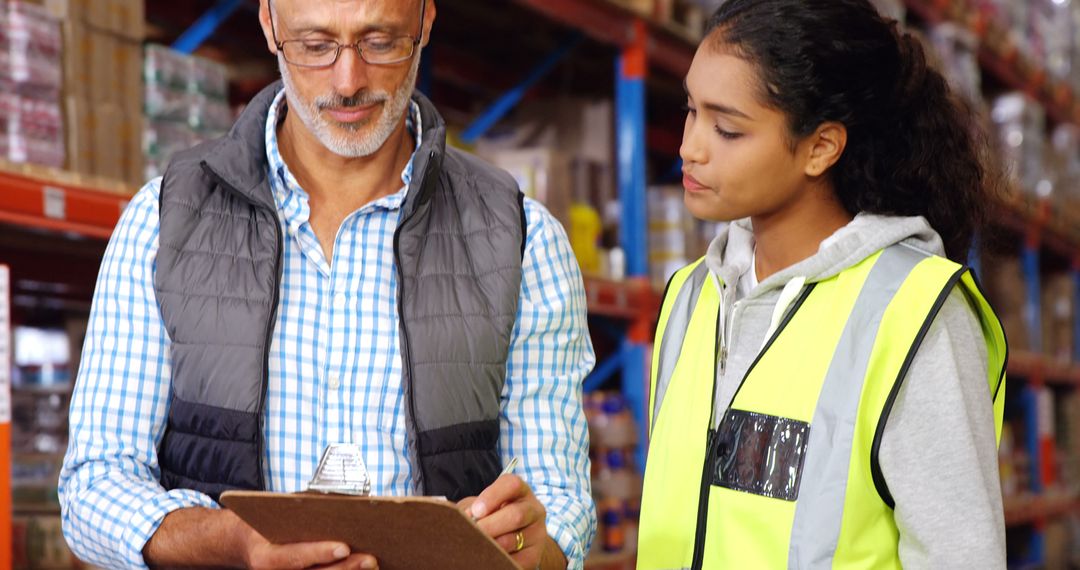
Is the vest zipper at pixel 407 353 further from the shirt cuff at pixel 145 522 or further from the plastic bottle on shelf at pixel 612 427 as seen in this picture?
the plastic bottle on shelf at pixel 612 427

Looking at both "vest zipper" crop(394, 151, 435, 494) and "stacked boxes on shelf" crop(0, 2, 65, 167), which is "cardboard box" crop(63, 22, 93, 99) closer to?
"stacked boxes on shelf" crop(0, 2, 65, 167)

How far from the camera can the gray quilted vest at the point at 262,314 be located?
1709 millimetres

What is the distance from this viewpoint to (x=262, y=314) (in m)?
1.72

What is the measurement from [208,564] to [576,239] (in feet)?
8.82

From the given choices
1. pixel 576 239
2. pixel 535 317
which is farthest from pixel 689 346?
pixel 576 239

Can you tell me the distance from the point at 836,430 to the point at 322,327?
0.70m

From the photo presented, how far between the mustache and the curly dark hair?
0.48m

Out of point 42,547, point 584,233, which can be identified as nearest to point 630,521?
point 584,233

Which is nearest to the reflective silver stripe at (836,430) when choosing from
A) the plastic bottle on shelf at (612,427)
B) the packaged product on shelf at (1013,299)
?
the plastic bottle on shelf at (612,427)

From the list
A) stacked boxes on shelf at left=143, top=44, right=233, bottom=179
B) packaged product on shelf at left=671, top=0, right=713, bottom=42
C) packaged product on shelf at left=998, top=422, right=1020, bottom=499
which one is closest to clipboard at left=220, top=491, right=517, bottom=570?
stacked boxes on shelf at left=143, top=44, right=233, bottom=179

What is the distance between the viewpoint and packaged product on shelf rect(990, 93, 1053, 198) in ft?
24.2

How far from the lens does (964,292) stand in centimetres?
169

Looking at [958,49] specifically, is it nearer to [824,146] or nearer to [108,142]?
[108,142]

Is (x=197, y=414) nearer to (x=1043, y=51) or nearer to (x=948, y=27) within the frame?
(x=948, y=27)
